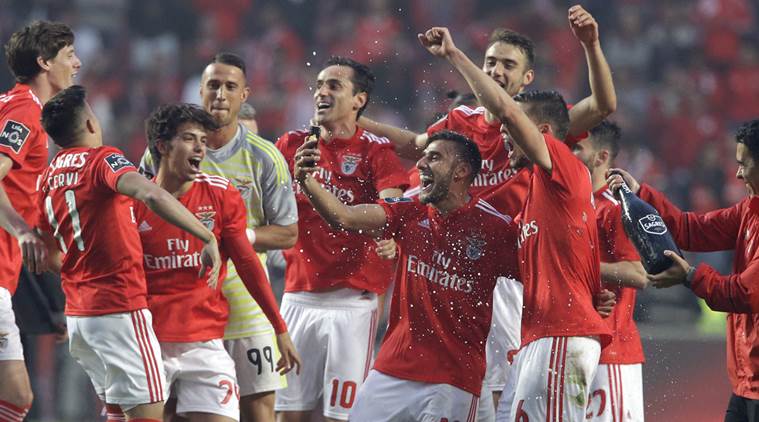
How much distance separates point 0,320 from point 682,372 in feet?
15.5

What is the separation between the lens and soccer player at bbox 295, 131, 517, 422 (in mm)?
5355

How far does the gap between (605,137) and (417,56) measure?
26.2 ft

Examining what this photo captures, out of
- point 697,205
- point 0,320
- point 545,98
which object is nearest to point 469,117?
point 545,98

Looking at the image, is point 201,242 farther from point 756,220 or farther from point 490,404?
point 756,220

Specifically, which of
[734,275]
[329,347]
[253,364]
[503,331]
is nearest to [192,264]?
[253,364]

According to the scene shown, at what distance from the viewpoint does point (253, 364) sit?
6223mm

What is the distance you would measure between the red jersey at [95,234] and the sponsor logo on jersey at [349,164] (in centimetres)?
159

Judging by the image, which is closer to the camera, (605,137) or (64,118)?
(64,118)

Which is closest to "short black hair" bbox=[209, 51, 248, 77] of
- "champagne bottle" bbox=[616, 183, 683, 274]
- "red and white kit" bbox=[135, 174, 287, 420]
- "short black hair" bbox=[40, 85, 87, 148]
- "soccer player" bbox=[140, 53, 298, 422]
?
"soccer player" bbox=[140, 53, 298, 422]

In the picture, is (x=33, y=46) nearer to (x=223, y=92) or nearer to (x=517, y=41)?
(x=223, y=92)

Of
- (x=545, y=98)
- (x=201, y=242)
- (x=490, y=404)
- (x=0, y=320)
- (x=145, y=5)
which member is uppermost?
(x=145, y=5)

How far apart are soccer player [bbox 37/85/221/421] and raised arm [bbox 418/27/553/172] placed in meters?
1.36

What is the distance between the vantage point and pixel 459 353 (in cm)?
539

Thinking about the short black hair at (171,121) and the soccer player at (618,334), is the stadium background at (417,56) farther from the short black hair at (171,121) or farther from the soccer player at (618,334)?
the short black hair at (171,121)
